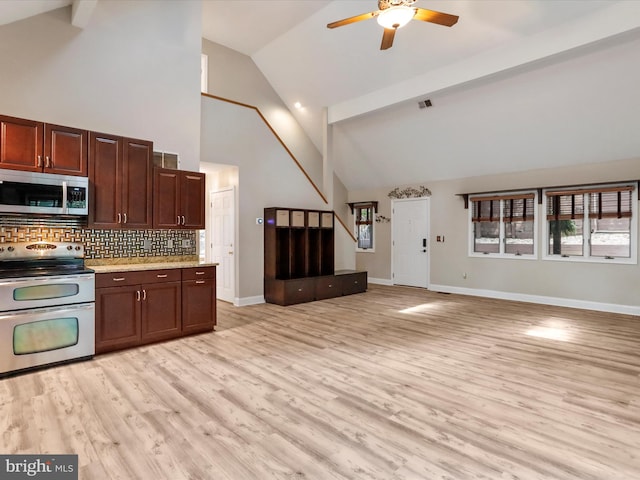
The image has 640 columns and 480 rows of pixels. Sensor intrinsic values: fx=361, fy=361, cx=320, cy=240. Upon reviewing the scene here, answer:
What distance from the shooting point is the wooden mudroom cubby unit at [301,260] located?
631cm

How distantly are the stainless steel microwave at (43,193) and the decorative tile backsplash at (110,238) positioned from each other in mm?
353

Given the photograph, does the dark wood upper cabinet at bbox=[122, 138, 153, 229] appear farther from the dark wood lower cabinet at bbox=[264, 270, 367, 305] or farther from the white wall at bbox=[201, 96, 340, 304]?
the dark wood lower cabinet at bbox=[264, 270, 367, 305]

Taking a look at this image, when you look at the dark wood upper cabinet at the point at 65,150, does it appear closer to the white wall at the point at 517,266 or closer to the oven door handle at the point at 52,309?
the oven door handle at the point at 52,309

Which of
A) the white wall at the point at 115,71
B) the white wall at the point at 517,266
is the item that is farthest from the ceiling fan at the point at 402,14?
the white wall at the point at 517,266

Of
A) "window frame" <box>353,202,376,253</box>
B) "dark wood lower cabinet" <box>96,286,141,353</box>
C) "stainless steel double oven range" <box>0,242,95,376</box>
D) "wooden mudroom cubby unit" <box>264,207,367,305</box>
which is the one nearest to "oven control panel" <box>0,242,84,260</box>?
"stainless steel double oven range" <box>0,242,95,376</box>

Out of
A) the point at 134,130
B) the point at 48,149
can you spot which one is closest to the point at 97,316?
the point at 48,149

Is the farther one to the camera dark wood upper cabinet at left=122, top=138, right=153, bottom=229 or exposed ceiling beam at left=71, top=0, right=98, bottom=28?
dark wood upper cabinet at left=122, top=138, right=153, bottom=229

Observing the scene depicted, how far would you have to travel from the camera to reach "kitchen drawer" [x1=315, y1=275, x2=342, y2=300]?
264 inches

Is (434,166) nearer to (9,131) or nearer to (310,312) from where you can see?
(310,312)

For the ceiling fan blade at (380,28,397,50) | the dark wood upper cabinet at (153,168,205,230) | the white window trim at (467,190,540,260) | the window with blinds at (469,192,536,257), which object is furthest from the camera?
the window with blinds at (469,192,536,257)

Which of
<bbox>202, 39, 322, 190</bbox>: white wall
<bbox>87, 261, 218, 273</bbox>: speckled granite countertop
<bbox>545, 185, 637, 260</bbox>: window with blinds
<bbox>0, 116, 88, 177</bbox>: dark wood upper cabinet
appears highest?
<bbox>202, 39, 322, 190</bbox>: white wall

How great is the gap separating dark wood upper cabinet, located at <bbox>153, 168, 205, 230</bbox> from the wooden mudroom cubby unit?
5.92ft

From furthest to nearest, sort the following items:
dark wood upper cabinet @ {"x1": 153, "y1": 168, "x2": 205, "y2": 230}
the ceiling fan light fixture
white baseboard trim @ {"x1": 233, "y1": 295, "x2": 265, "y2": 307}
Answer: white baseboard trim @ {"x1": 233, "y1": 295, "x2": 265, "y2": 307}
dark wood upper cabinet @ {"x1": 153, "y1": 168, "x2": 205, "y2": 230}
the ceiling fan light fixture

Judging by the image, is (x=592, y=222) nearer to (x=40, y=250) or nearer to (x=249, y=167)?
(x=249, y=167)
